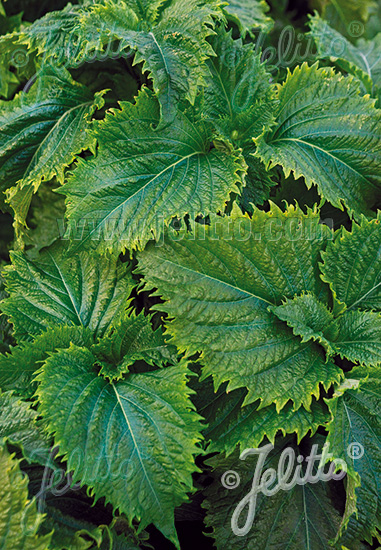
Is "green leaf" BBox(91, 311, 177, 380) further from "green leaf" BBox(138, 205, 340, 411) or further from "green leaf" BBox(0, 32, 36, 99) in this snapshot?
"green leaf" BBox(0, 32, 36, 99)

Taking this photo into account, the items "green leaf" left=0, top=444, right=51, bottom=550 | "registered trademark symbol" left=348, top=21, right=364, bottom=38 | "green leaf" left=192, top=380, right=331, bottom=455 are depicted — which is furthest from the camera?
"registered trademark symbol" left=348, top=21, right=364, bottom=38

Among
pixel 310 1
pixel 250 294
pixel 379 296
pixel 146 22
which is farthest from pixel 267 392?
pixel 310 1

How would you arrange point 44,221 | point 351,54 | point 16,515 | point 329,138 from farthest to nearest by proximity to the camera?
1. point 351,54
2. point 44,221
3. point 329,138
4. point 16,515

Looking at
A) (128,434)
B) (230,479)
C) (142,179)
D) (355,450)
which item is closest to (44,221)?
(142,179)

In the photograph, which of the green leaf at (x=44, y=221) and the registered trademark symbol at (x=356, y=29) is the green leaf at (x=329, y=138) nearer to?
the green leaf at (x=44, y=221)

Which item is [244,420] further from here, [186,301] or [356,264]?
[356,264]

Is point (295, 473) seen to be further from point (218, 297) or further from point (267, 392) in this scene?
point (218, 297)

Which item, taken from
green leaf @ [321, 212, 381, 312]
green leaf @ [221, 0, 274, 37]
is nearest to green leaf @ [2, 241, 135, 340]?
green leaf @ [321, 212, 381, 312]
